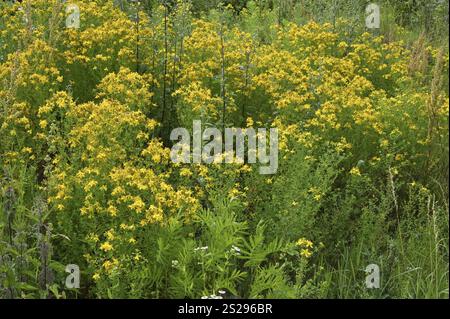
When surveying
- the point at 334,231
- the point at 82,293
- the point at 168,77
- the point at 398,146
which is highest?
the point at 168,77

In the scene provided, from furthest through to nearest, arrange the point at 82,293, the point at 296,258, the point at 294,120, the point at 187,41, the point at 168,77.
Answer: the point at 187,41 < the point at 168,77 < the point at 294,120 < the point at 296,258 < the point at 82,293

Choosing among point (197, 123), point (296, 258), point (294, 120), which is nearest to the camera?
point (296, 258)

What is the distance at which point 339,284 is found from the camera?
3.78 m

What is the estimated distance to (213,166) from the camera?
4078 millimetres

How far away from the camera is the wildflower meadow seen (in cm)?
345

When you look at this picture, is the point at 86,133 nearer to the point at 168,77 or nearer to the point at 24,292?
the point at 24,292

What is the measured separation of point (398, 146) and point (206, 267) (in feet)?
6.77

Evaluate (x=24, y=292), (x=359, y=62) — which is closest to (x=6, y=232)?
(x=24, y=292)

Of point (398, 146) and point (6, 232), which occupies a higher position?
point (398, 146)

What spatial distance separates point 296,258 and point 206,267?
0.80m

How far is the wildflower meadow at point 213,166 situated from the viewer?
3.45 m

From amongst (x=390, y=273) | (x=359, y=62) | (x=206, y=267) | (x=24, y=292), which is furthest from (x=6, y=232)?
(x=359, y=62)

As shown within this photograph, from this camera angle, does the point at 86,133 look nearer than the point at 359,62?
Yes

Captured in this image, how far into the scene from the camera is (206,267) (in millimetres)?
3359
